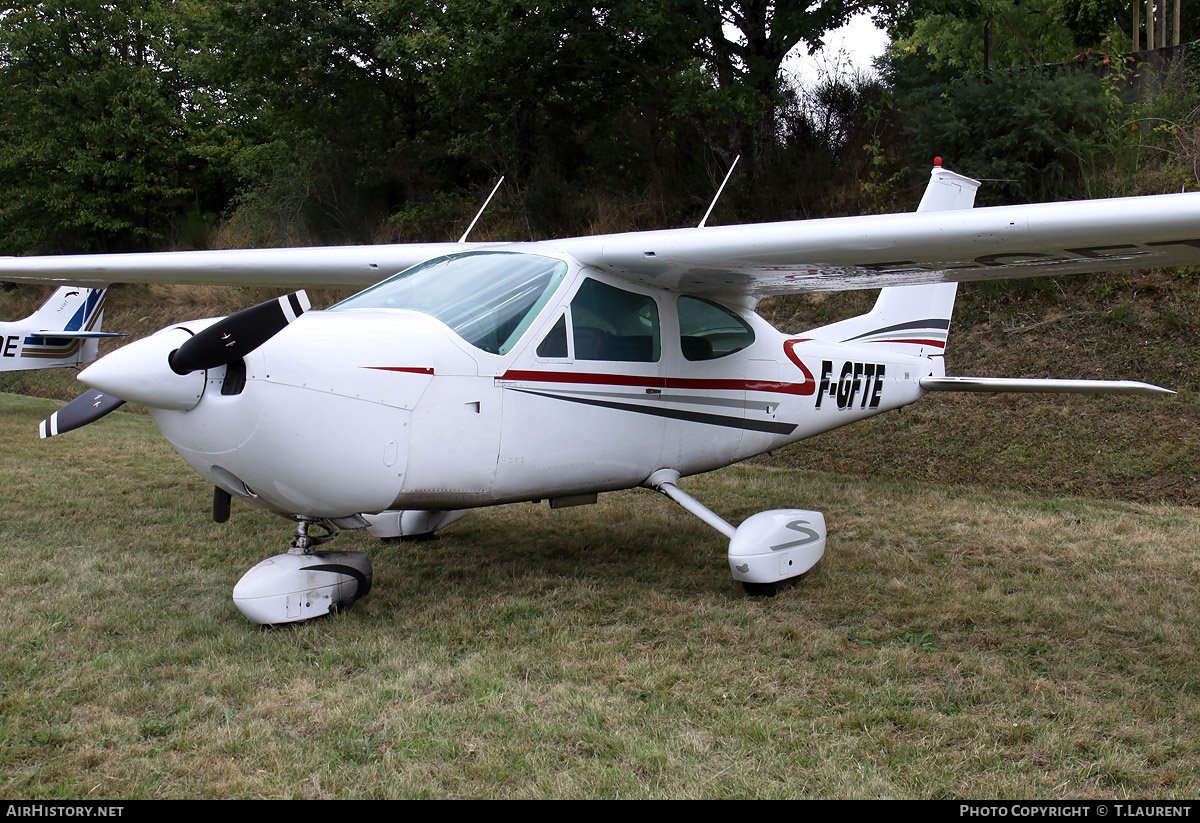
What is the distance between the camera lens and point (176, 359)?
3.54 meters

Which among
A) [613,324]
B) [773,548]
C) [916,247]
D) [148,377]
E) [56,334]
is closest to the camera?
[148,377]

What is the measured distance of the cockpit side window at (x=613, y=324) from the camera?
500cm

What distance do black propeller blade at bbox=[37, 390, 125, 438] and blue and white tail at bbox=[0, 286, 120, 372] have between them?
11.5 meters

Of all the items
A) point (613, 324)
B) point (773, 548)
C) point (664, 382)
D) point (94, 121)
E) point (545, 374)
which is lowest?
point (773, 548)

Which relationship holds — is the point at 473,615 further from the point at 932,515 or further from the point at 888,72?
the point at 888,72

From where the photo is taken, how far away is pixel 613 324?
5199 mm

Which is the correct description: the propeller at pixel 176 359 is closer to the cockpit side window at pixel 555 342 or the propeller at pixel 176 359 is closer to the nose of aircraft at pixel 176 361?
the nose of aircraft at pixel 176 361

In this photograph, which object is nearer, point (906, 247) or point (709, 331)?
point (906, 247)

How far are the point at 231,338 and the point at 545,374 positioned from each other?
5.61ft

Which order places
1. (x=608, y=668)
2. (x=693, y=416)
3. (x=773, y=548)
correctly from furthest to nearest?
(x=693, y=416) → (x=773, y=548) → (x=608, y=668)

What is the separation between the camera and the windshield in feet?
14.9

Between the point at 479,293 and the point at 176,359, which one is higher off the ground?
the point at 479,293

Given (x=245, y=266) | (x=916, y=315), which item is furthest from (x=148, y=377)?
(x=916, y=315)

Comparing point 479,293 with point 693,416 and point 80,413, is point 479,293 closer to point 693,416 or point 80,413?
point 693,416
